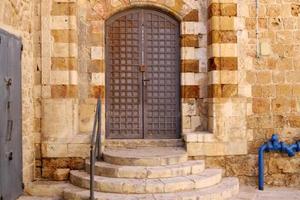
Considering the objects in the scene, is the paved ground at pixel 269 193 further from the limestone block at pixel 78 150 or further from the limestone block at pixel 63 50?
the limestone block at pixel 63 50

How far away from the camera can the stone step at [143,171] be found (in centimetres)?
571

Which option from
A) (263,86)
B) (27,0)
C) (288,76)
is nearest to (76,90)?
(27,0)

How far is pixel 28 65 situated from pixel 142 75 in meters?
1.98

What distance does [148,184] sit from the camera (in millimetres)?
5441

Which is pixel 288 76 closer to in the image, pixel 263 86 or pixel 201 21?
pixel 263 86

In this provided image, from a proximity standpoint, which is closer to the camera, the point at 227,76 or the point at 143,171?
the point at 143,171

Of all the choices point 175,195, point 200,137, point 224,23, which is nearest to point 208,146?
point 200,137

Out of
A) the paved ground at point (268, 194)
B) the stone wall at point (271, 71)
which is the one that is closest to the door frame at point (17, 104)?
the paved ground at point (268, 194)

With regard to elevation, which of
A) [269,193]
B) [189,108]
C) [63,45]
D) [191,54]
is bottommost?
[269,193]

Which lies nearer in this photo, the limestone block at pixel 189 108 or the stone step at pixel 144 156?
the stone step at pixel 144 156

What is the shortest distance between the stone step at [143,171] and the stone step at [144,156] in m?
0.10

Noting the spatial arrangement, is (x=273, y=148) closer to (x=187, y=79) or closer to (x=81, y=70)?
(x=187, y=79)

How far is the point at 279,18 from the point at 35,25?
162 inches

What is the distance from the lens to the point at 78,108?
6.85 metres
